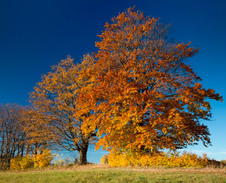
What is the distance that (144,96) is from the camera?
1207 centimetres

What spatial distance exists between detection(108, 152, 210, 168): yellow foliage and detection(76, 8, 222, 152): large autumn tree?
0.59 metres

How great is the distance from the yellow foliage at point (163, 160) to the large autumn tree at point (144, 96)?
0.59 meters

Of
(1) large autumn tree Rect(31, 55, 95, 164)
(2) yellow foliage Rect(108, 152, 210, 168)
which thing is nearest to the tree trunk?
(1) large autumn tree Rect(31, 55, 95, 164)

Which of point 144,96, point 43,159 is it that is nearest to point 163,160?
point 144,96

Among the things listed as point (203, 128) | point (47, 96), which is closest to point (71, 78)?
point (47, 96)

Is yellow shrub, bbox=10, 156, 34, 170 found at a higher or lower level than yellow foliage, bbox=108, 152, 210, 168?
lower

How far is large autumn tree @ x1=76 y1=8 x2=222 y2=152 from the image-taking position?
474 inches

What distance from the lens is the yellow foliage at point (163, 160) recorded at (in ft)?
38.9

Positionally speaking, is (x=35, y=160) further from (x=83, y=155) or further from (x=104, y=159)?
(x=104, y=159)

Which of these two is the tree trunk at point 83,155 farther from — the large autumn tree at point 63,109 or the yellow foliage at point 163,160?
the yellow foliage at point 163,160

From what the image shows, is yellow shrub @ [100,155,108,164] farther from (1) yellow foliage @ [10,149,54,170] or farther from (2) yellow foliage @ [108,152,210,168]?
(2) yellow foliage @ [108,152,210,168]

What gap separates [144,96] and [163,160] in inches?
167

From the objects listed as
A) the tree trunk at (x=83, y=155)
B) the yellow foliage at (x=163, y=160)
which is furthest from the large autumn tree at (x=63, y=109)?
the yellow foliage at (x=163, y=160)

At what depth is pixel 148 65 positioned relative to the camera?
47.3 feet
